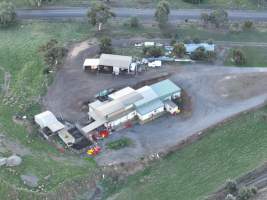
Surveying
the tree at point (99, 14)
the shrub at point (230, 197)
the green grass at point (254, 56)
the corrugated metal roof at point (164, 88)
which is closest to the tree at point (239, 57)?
the green grass at point (254, 56)

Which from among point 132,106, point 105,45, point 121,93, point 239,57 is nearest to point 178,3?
point 105,45

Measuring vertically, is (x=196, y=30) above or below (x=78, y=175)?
above

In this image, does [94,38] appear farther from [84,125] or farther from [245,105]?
[245,105]

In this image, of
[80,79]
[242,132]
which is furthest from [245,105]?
[80,79]

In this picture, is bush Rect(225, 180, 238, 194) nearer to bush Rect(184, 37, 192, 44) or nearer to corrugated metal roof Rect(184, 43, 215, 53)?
corrugated metal roof Rect(184, 43, 215, 53)

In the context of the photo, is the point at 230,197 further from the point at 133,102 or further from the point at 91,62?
the point at 91,62

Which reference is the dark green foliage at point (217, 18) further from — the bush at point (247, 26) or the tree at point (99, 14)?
the tree at point (99, 14)

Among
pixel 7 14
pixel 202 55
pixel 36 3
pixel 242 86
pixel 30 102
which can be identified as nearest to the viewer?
pixel 30 102
